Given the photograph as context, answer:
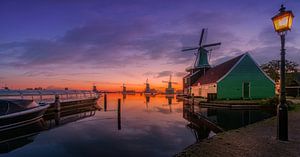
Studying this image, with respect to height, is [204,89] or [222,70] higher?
[222,70]

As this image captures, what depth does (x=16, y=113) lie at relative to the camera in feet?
46.7

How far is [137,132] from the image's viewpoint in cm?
1370

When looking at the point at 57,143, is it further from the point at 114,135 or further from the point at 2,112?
the point at 2,112

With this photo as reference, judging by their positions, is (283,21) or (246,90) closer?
(283,21)

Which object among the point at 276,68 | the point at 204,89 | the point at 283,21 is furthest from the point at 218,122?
the point at 276,68

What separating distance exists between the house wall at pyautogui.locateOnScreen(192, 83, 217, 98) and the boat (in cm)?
2522

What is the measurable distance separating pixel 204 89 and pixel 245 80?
8768 mm

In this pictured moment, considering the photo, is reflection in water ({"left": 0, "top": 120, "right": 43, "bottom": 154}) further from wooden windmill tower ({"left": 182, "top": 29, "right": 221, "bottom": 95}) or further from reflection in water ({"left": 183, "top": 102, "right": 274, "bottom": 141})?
wooden windmill tower ({"left": 182, "top": 29, "right": 221, "bottom": 95})

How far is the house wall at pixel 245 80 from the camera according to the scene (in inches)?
1262

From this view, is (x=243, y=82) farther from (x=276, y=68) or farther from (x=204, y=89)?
(x=276, y=68)

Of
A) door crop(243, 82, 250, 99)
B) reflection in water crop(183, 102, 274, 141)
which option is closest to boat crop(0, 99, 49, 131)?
reflection in water crop(183, 102, 274, 141)

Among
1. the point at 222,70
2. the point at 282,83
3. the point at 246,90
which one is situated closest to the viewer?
the point at 282,83

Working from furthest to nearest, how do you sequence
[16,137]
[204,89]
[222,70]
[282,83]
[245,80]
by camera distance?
[204,89]
[222,70]
[245,80]
[16,137]
[282,83]

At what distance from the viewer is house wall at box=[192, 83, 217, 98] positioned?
33.6 meters
